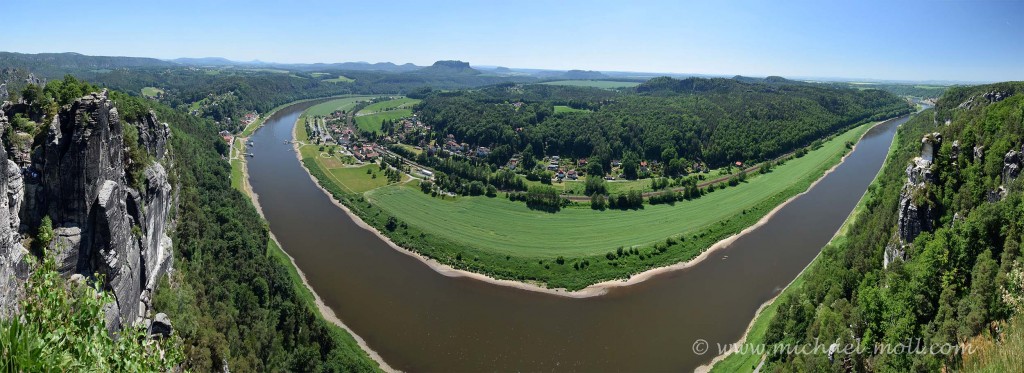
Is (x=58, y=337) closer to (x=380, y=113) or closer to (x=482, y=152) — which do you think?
(x=482, y=152)

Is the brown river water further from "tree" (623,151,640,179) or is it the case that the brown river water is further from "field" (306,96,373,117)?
"field" (306,96,373,117)

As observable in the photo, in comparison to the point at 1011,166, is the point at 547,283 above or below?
below

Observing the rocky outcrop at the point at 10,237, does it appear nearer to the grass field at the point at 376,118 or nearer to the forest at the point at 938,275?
the forest at the point at 938,275

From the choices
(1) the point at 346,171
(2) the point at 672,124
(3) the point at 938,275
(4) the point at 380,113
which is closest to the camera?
(3) the point at 938,275

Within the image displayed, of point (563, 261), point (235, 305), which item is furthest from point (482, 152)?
point (235, 305)

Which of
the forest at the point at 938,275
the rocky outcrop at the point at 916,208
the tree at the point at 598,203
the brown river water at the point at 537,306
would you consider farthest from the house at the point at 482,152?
the rocky outcrop at the point at 916,208

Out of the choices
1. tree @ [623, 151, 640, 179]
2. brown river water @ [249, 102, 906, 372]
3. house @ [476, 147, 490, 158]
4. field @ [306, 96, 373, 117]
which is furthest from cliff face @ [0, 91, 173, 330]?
field @ [306, 96, 373, 117]

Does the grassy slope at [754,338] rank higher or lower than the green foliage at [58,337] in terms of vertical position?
lower
